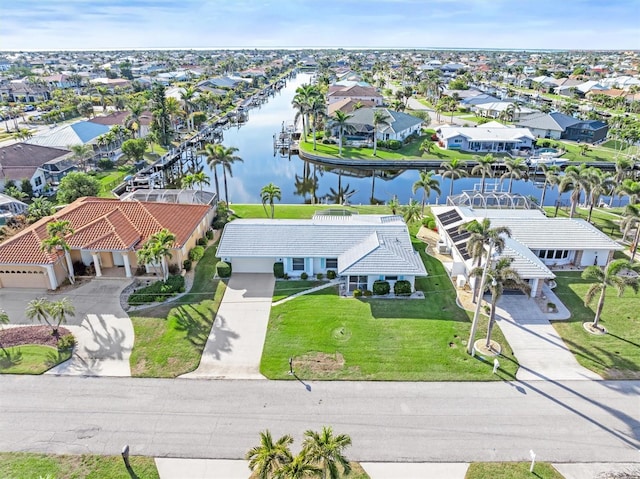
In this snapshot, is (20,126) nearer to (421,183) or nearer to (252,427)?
(421,183)

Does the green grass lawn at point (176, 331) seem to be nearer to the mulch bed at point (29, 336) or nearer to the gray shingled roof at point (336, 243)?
the gray shingled roof at point (336, 243)

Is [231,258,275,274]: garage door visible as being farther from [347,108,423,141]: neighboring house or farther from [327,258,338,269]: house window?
[347,108,423,141]: neighboring house

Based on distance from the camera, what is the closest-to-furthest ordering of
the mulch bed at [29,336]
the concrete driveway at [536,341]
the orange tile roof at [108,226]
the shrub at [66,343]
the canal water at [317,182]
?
the concrete driveway at [536,341] < the shrub at [66,343] < the mulch bed at [29,336] < the orange tile roof at [108,226] < the canal water at [317,182]

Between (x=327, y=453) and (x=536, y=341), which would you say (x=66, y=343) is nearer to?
(x=327, y=453)

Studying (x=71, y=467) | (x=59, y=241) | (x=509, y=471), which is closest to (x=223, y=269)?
(x=59, y=241)

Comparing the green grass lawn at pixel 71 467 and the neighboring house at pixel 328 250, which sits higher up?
the neighboring house at pixel 328 250

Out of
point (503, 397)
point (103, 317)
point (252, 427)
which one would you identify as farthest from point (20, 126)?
point (503, 397)

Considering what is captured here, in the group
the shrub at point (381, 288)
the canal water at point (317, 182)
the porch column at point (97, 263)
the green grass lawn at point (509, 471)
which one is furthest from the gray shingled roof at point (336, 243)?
the canal water at point (317, 182)
